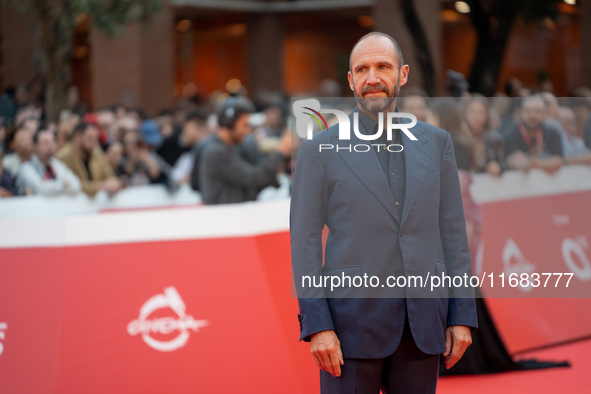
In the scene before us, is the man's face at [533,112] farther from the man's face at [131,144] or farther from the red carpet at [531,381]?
the man's face at [131,144]

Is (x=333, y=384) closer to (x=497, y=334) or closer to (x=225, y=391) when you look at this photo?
(x=225, y=391)

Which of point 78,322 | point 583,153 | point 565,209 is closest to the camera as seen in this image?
point 78,322

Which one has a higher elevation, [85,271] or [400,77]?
[400,77]

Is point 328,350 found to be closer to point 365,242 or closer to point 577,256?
point 365,242

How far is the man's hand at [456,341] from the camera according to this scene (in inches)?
101

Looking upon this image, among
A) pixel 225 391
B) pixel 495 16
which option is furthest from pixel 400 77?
pixel 495 16

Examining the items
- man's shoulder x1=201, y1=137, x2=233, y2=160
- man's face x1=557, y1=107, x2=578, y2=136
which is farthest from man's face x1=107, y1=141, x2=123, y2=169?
man's face x1=557, y1=107, x2=578, y2=136

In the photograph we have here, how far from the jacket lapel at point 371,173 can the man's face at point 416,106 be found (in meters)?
1.17

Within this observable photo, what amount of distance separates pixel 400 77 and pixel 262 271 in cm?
198

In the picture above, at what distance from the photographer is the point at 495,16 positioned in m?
13.4

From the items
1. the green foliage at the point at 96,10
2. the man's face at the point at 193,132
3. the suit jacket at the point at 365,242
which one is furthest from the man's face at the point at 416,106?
the green foliage at the point at 96,10

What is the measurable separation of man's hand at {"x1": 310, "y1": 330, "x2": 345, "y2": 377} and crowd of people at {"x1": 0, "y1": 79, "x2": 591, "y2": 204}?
3.04ft

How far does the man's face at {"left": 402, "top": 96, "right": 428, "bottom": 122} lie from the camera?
3.74m

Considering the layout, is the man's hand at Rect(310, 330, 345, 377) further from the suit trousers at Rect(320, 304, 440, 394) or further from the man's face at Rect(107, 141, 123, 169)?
the man's face at Rect(107, 141, 123, 169)
